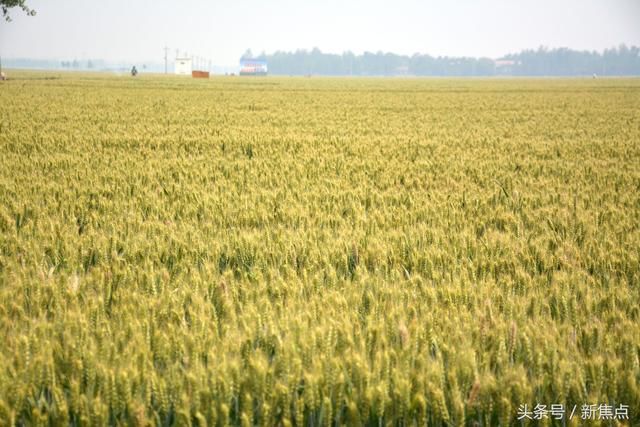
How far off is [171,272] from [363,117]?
42.6 feet

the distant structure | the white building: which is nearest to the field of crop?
the white building

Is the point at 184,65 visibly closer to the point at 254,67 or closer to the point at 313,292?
the point at 254,67

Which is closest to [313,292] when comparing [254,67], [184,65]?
[184,65]

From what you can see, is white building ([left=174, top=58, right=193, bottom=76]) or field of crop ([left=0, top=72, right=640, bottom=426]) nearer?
field of crop ([left=0, top=72, right=640, bottom=426])

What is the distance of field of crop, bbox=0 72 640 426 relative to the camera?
67.2 inches

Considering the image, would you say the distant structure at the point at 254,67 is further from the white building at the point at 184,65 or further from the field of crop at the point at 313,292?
the field of crop at the point at 313,292

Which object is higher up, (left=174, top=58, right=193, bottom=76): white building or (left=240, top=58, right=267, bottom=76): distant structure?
(left=240, top=58, right=267, bottom=76): distant structure

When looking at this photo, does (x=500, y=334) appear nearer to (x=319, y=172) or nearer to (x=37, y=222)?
(x=37, y=222)

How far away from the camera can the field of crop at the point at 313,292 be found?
1.71 m

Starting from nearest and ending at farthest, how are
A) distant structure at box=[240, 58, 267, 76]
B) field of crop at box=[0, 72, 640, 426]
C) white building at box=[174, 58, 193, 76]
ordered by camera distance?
field of crop at box=[0, 72, 640, 426], white building at box=[174, 58, 193, 76], distant structure at box=[240, 58, 267, 76]

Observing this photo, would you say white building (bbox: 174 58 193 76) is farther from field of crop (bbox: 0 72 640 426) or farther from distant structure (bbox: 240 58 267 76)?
field of crop (bbox: 0 72 640 426)

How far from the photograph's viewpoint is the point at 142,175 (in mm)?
5781

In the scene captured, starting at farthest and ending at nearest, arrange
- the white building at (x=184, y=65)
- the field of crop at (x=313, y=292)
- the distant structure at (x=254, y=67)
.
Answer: the distant structure at (x=254, y=67) → the white building at (x=184, y=65) → the field of crop at (x=313, y=292)

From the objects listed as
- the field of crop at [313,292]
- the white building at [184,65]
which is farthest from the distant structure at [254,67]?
Answer: the field of crop at [313,292]
